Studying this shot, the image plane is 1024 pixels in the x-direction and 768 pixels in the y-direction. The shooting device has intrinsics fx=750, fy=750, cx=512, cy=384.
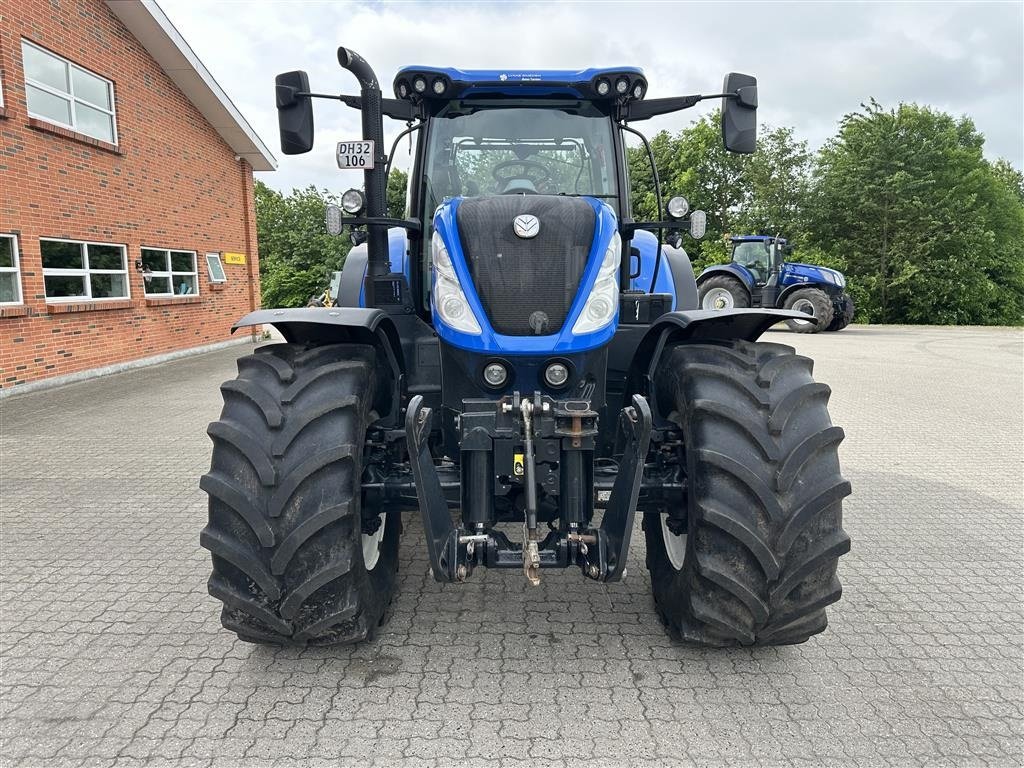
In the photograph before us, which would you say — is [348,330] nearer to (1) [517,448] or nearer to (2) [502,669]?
(1) [517,448]

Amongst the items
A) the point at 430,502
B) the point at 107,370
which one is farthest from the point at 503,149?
the point at 107,370

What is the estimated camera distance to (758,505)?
2727 millimetres

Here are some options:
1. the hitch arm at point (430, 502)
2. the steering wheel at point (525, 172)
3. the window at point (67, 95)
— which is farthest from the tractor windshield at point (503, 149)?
the window at point (67, 95)

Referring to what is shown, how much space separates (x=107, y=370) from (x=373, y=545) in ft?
34.5

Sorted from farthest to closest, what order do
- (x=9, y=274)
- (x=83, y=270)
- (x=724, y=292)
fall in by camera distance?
(x=724, y=292) → (x=83, y=270) → (x=9, y=274)

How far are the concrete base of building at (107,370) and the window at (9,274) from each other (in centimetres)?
115

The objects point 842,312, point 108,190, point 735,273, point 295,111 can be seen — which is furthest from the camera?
point 842,312

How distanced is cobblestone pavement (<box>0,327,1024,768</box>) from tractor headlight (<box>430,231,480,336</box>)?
1.40m

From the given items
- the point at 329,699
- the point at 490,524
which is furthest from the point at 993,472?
the point at 329,699

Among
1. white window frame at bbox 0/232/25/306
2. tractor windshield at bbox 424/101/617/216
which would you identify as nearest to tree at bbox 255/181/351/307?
white window frame at bbox 0/232/25/306

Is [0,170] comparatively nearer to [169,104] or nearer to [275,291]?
[169,104]

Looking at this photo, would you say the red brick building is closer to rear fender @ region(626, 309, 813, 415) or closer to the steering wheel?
the steering wheel

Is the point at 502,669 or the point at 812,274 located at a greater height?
the point at 812,274

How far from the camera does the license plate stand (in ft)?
11.3
